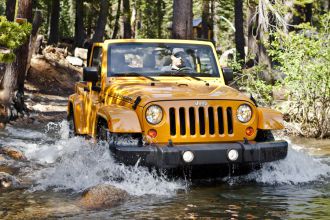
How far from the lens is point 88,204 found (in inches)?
253

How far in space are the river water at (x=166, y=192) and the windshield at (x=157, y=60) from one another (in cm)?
122

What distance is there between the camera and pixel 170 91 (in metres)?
7.47

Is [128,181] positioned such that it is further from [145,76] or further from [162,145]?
[145,76]

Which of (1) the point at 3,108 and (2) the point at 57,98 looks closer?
(1) the point at 3,108

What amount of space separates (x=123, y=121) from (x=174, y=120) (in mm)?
622

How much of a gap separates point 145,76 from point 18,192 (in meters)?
2.48

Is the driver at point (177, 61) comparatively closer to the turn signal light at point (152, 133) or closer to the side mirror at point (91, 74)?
the side mirror at point (91, 74)

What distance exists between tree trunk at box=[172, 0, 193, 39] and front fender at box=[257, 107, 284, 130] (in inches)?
262

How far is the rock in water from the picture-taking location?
641 centimetres

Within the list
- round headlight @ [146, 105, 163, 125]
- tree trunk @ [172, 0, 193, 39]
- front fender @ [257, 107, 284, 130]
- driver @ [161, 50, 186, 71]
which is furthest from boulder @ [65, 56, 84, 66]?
round headlight @ [146, 105, 163, 125]

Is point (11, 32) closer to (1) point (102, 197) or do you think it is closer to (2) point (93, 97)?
(2) point (93, 97)

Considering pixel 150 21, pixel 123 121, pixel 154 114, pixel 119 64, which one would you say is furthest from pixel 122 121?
pixel 150 21

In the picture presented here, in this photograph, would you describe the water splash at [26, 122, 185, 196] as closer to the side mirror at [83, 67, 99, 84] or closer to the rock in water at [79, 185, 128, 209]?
the rock in water at [79, 185, 128, 209]

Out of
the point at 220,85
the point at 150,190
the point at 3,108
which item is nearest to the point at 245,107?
the point at 220,85
